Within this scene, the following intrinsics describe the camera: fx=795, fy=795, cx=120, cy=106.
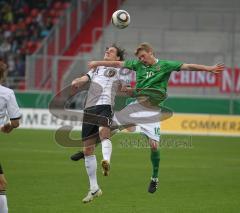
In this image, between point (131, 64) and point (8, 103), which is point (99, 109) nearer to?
point (131, 64)

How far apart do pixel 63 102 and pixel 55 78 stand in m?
1.16

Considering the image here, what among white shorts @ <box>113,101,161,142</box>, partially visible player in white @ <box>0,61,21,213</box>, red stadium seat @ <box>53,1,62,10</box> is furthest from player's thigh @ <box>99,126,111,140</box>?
red stadium seat @ <box>53,1,62,10</box>

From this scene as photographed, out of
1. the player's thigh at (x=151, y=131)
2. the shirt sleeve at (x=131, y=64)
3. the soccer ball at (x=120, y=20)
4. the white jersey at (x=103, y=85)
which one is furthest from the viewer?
the soccer ball at (x=120, y=20)

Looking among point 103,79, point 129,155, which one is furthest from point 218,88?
point 103,79

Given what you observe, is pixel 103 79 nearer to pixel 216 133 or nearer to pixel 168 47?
pixel 216 133

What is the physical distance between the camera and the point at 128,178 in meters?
18.0

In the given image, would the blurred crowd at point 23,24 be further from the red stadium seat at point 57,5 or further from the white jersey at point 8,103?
the white jersey at point 8,103

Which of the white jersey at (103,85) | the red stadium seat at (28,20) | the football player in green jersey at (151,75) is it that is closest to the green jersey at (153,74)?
the football player in green jersey at (151,75)

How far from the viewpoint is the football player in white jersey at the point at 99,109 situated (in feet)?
45.8

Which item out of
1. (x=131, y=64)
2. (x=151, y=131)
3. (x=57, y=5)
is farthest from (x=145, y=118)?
(x=57, y=5)

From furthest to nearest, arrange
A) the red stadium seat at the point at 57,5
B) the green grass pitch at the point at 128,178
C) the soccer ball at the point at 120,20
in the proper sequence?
1. the red stadium seat at the point at 57,5
2. the soccer ball at the point at 120,20
3. the green grass pitch at the point at 128,178

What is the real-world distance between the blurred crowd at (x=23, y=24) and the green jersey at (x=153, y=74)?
25.2 meters

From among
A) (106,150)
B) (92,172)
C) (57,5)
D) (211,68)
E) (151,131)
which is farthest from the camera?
(57,5)

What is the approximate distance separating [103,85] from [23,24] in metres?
28.7
